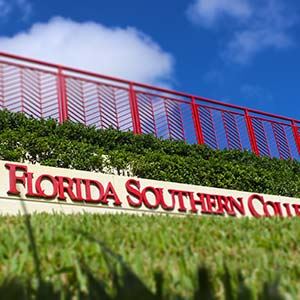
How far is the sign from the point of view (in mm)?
9695

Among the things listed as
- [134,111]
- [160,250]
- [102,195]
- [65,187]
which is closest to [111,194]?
[102,195]

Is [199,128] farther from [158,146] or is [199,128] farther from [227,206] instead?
[227,206]

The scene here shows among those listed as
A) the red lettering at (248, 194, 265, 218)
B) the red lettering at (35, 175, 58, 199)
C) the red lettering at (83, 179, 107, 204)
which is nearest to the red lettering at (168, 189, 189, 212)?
the red lettering at (83, 179, 107, 204)

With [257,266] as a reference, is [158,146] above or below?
above

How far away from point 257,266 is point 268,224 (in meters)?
2.03

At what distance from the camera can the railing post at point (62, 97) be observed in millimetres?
12953

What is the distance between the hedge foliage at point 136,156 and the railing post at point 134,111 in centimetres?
54

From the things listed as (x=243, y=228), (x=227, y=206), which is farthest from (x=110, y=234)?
(x=227, y=206)

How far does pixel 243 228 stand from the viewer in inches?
220

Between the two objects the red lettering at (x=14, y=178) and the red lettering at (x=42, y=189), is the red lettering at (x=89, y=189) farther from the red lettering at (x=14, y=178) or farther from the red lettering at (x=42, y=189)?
the red lettering at (x=14, y=178)

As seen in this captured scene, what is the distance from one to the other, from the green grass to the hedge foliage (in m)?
5.02

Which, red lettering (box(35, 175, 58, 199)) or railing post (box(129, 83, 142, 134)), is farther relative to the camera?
railing post (box(129, 83, 142, 134))

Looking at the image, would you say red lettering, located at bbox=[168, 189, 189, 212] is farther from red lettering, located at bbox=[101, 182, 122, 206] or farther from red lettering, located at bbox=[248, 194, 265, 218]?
red lettering, located at bbox=[248, 194, 265, 218]

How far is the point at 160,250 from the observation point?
175 inches
